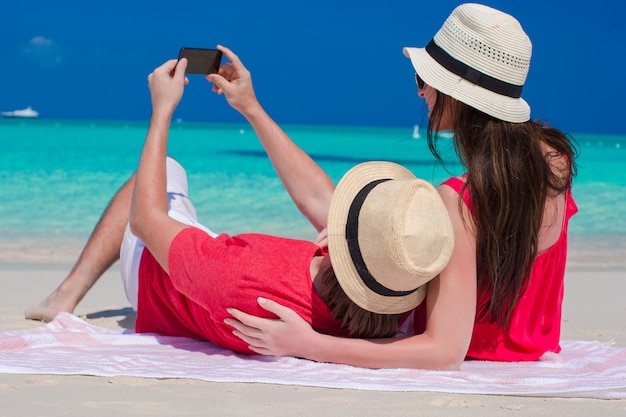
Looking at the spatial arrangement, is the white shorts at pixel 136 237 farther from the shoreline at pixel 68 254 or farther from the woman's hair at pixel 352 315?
the shoreline at pixel 68 254

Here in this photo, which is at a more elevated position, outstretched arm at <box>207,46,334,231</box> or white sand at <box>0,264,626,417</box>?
outstretched arm at <box>207,46,334,231</box>

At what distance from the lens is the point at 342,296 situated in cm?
242

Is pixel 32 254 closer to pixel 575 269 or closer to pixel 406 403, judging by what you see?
pixel 575 269

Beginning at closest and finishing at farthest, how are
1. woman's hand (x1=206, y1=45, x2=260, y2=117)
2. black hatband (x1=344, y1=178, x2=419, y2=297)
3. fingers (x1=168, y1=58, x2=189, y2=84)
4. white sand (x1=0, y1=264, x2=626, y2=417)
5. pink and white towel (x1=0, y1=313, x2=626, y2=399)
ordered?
white sand (x1=0, y1=264, x2=626, y2=417)
black hatband (x1=344, y1=178, x2=419, y2=297)
pink and white towel (x1=0, y1=313, x2=626, y2=399)
fingers (x1=168, y1=58, x2=189, y2=84)
woman's hand (x1=206, y1=45, x2=260, y2=117)

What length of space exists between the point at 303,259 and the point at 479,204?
556 mm

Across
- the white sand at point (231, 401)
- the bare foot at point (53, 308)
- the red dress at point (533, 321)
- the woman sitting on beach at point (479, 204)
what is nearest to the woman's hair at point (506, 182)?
the woman sitting on beach at point (479, 204)

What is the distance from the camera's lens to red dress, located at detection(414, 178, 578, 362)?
8.45 ft

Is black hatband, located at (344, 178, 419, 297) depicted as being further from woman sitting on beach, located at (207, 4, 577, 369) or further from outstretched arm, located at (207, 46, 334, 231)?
outstretched arm, located at (207, 46, 334, 231)

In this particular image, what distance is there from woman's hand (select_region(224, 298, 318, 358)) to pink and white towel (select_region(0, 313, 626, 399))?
77mm

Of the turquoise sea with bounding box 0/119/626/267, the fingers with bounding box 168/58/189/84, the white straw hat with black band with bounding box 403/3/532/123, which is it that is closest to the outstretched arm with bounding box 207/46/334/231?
the fingers with bounding box 168/58/189/84

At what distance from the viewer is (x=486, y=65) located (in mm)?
2383

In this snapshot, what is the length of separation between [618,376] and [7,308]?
112 inches

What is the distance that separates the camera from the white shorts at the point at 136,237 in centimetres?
305

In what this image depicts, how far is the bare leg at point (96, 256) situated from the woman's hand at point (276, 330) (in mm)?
1151
